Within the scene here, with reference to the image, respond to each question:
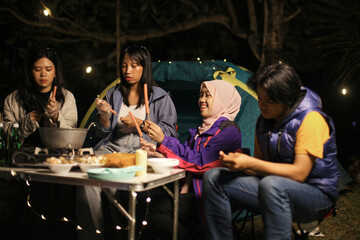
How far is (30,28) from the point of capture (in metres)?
7.26

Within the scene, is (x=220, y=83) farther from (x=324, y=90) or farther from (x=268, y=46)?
(x=324, y=90)

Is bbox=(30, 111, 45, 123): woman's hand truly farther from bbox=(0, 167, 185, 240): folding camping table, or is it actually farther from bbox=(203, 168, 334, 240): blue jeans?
bbox=(203, 168, 334, 240): blue jeans

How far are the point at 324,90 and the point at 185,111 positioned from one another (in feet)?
9.56

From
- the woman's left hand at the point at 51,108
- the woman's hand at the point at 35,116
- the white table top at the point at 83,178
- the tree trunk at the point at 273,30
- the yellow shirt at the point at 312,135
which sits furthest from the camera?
the tree trunk at the point at 273,30

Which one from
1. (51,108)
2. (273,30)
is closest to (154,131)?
(51,108)

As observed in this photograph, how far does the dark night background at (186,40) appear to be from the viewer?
5875 millimetres

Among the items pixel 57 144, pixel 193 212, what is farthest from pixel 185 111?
pixel 57 144

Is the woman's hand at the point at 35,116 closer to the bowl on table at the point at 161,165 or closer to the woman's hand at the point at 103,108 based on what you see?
the woman's hand at the point at 103,108

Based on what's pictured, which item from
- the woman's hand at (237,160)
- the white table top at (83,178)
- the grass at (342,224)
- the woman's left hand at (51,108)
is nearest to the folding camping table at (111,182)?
the white table top at (83,178)

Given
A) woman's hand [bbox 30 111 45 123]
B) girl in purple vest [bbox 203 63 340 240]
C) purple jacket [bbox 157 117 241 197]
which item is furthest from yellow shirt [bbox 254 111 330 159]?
woman's hand [bbox 30 111 45 123]

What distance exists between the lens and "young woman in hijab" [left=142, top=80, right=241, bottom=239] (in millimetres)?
2949

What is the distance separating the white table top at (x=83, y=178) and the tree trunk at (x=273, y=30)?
328 centimetres

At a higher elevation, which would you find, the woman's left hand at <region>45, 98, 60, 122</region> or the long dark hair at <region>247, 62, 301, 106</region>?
the long dark hair at <region>247, 62, 301, 106</region>

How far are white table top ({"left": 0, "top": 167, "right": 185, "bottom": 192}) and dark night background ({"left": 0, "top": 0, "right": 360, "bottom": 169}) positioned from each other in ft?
11.7
